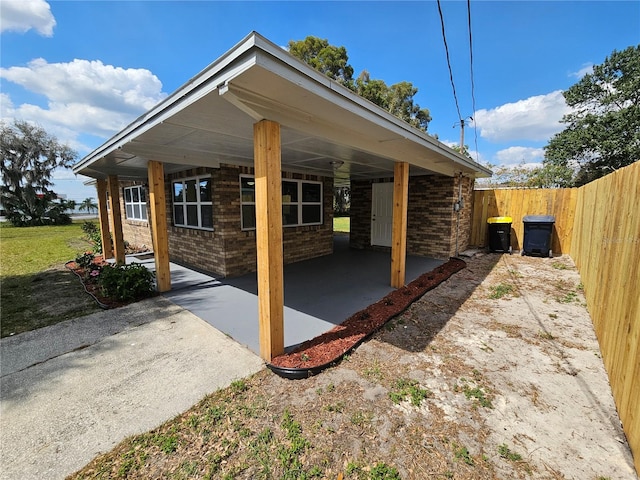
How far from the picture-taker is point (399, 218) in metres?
5.38

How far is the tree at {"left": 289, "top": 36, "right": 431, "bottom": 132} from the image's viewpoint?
62.3 feet

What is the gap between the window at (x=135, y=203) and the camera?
31.4 ft

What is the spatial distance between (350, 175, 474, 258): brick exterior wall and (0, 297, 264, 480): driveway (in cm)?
675

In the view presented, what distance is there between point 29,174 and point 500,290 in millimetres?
33684

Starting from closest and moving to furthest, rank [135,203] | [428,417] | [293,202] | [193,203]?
[428,417] < [193,203] < [293,202] < [135,203]

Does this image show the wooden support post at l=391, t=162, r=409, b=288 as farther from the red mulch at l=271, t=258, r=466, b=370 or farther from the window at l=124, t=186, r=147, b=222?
the window at l=124, t=186, r=147, b=222

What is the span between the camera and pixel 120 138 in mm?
4258

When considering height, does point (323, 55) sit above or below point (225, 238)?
above

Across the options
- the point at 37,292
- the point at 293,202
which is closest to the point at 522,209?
the point at 293,202

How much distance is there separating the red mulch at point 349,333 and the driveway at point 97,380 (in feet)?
1.54

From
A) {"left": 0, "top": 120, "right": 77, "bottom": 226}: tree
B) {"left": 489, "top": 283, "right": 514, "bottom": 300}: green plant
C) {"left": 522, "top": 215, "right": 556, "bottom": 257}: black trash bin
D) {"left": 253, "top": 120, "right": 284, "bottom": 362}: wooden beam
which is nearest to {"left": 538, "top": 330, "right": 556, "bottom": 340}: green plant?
{"left": 489, "top": 283, "right": 514, "bottom": 300}: green plant

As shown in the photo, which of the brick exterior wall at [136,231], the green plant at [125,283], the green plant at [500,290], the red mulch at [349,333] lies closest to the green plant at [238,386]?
the red mulch at [349,333]

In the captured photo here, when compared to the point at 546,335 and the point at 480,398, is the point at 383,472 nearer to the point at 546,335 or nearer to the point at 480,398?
the point at 480,398

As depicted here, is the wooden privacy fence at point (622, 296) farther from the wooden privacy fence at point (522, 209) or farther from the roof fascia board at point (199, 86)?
the wooden privacy fence at point (522, 209)
